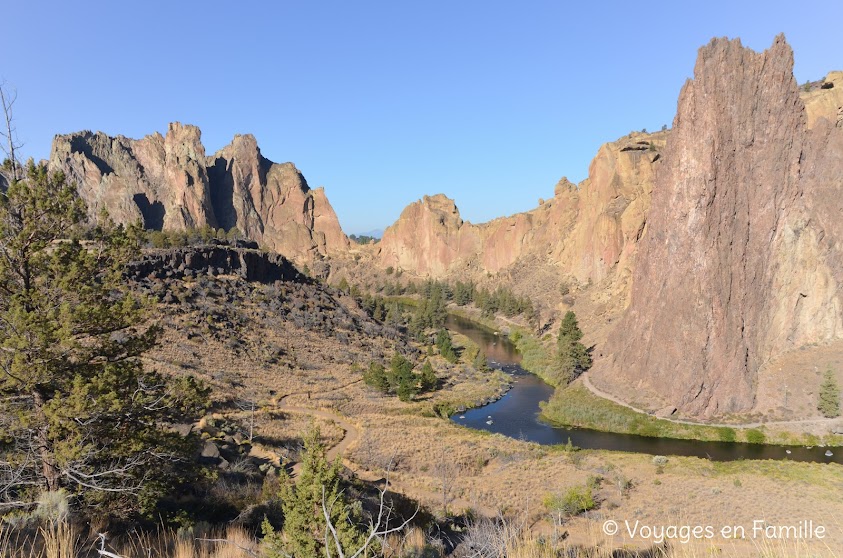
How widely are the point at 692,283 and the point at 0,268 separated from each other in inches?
1994

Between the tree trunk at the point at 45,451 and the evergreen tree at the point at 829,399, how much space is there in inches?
2038

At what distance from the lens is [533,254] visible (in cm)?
11819

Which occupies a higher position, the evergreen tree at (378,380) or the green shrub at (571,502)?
the evergreen tree at (378,380)

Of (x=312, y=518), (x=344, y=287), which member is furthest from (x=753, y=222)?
(x=344, y=287)

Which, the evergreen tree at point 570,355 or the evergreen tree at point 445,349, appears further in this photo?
the evergreen tree at point 445,349

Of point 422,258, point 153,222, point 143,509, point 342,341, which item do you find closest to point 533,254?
point 422,258

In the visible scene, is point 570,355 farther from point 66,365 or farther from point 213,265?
point 213,265

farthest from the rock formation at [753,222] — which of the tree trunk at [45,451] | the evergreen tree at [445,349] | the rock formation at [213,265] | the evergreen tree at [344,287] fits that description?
the evergreen tree at [344,287]

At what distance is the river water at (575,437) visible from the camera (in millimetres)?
36438

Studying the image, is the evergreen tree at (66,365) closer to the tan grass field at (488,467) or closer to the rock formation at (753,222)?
the tan grass field at (488,467)

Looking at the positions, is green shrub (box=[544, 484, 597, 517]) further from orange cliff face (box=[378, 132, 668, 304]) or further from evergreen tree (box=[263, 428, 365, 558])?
orange cliff face (box=[378, 132, 668, 304])

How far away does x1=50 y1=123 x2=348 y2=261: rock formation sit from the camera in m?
124

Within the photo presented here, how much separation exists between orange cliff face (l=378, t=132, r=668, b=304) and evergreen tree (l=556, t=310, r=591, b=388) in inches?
727

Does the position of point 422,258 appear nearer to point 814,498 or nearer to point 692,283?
point 692,283
